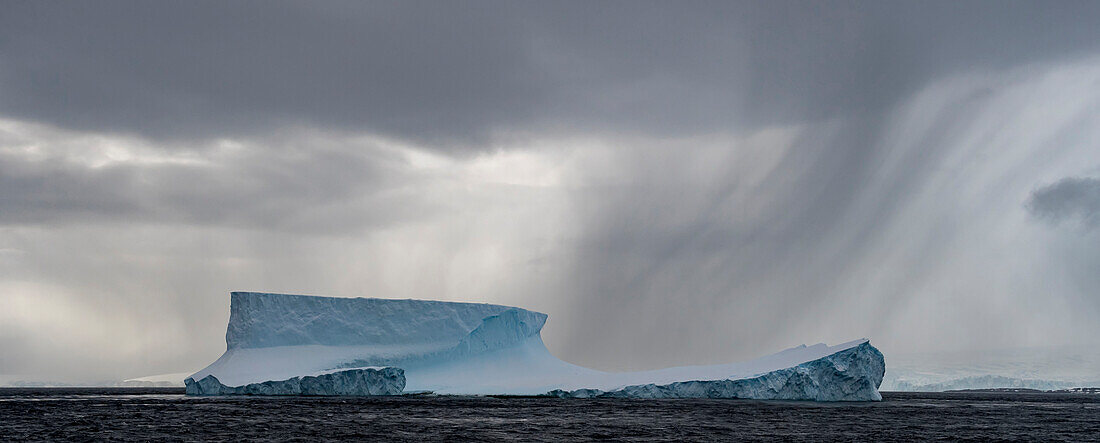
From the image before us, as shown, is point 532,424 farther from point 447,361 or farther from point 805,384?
point 447,361

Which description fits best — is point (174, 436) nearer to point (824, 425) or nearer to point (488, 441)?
point (488, 441)

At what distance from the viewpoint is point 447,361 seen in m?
57.8

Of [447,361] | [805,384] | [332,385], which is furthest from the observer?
[447,361]

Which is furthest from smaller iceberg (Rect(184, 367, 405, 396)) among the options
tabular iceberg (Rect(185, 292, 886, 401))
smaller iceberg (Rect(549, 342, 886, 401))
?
smaller iceberg (Rect(549, 342, 886, 401))

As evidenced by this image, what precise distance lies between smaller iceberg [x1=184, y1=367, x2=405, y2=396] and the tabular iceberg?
70 mm

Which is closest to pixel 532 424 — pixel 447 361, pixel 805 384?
pixel 805 384

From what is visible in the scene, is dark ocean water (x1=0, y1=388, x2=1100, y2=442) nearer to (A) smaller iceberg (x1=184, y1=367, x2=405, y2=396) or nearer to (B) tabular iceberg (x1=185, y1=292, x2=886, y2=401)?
(B) tabular iceberg (x1=185, y1=292, x2=886, y2=401)

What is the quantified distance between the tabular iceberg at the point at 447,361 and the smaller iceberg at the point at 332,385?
70 millimetres

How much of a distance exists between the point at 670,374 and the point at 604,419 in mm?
19137

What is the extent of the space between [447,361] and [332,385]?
10.3 meters

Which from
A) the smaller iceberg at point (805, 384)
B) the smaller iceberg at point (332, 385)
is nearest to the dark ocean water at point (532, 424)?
the smaller iceberg at point (805, 384)

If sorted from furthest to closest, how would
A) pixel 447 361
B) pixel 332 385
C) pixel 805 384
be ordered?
pixel 447 361 < pixel 332 385 < pixel 805 384

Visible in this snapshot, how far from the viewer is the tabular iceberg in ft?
144

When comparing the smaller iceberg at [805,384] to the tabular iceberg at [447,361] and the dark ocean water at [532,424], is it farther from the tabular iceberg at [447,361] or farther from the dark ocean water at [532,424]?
the dark ocean water at [532,424]
